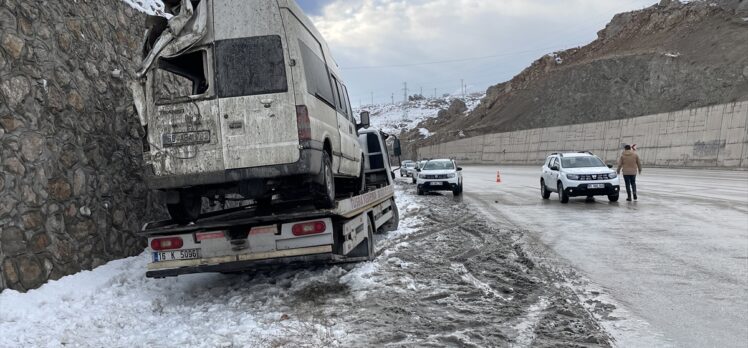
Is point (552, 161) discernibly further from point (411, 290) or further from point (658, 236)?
point (411, 290)

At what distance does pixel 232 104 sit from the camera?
6027 millimetres

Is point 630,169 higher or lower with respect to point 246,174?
lower

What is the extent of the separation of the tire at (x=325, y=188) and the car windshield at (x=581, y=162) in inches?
502

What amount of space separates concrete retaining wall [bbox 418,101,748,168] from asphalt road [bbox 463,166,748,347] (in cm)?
1947

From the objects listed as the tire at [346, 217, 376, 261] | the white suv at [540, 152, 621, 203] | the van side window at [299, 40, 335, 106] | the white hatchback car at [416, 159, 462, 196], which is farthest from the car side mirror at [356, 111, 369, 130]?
the white hatchback car at [416, 159, 462, 196]

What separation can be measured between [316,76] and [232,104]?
1.36 meters

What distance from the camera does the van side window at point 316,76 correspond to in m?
6.48

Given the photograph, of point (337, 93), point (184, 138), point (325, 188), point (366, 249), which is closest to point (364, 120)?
point (337, 93)

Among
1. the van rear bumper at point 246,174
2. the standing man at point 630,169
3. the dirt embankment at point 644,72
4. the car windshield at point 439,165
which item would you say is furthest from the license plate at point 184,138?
the dirt embankment at point 644,72

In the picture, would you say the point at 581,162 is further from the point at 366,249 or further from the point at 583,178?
the point at 366,249

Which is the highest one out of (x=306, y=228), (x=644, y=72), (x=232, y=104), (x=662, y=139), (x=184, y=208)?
(x=644, y=72)

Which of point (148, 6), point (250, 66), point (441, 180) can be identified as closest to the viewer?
point (250, 66)

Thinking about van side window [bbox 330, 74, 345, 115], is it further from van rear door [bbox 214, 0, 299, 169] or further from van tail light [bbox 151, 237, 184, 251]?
van tail light [bbox 151, 237, 184, 251]

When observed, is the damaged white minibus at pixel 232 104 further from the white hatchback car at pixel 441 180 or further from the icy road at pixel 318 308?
the white hatchback car at pixel 441 180
